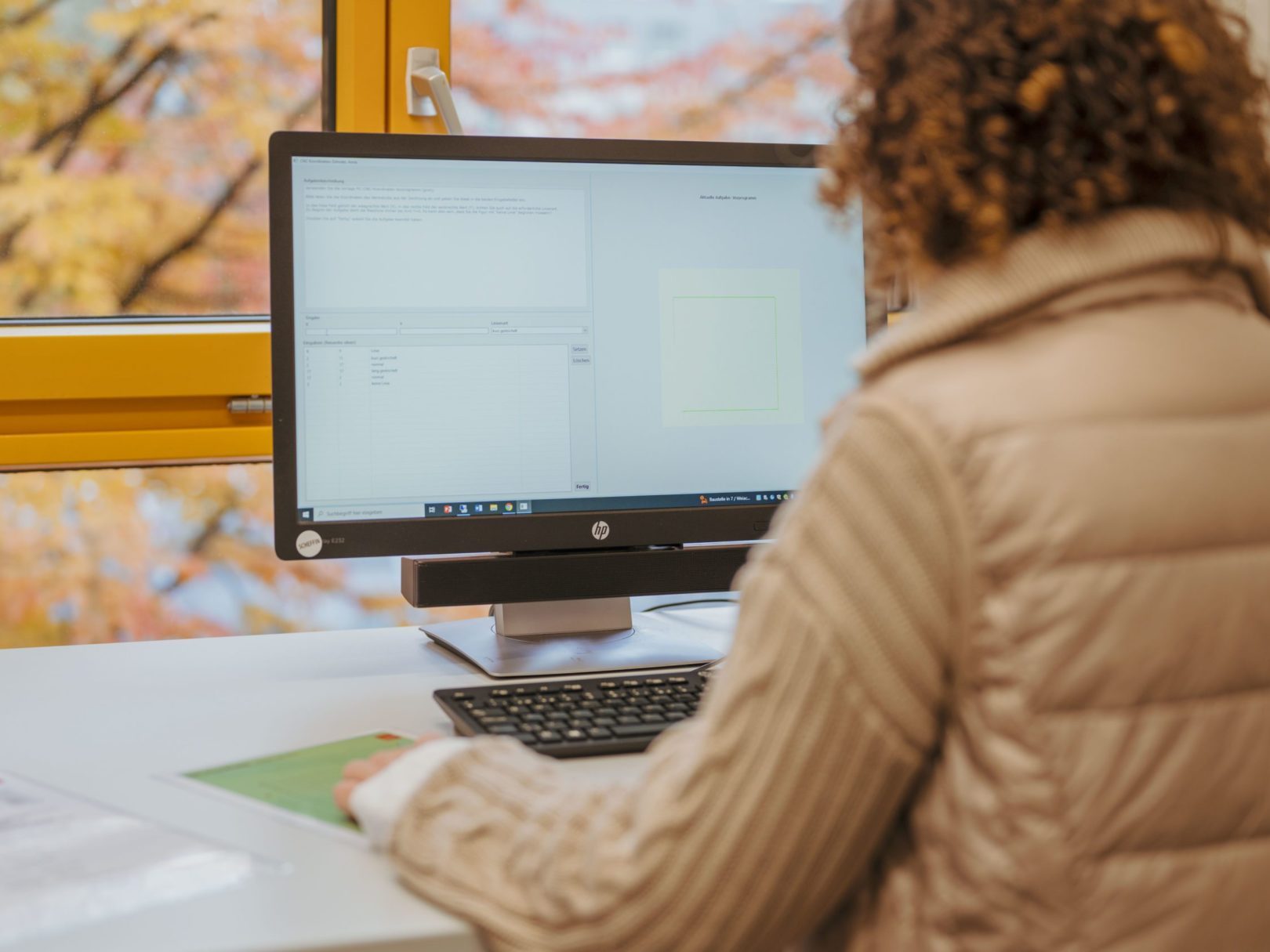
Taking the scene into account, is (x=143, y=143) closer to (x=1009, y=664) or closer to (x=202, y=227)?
(x=202, y=227)

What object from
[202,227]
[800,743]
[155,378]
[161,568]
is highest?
[202,227]

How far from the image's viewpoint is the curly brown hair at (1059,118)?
557 mm

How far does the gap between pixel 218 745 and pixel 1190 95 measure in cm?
77

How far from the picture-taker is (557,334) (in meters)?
1.19

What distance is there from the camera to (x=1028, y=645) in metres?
0.51

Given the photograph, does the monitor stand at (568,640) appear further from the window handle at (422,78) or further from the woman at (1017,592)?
the window handle at (422,78)

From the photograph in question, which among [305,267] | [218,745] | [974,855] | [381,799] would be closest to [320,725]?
[218,745]

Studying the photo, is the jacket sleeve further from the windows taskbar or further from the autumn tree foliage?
the autumn tree foliage

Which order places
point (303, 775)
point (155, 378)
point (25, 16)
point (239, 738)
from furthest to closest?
point (25, 16) → point (155, 378) → point (239, 738) → point (303, 775)

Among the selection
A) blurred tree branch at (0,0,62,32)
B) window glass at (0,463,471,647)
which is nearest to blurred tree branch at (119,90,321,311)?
blurred tree branch at (0,0,62,32)

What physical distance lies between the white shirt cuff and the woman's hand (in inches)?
0.6

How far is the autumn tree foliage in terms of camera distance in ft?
5.71

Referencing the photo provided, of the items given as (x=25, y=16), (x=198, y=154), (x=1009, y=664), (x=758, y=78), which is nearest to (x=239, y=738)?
(x=1009, y=664)

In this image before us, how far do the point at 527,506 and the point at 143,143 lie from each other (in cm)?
103
